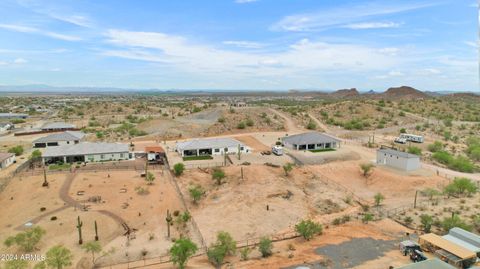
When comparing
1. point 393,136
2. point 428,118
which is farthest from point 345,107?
point 393,136

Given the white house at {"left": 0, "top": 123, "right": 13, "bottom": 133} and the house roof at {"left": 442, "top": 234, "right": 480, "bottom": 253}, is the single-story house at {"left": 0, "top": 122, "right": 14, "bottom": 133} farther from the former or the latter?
the house roof at {"left": 442, "top": 234, "right": 480, "bottom": 253}

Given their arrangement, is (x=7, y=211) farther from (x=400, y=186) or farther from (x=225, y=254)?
(x=400, y=186)

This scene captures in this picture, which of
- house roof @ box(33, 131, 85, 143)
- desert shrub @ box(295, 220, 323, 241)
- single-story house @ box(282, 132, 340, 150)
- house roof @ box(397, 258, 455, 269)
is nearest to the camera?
house roof @ box(397, 258, 455, 269)

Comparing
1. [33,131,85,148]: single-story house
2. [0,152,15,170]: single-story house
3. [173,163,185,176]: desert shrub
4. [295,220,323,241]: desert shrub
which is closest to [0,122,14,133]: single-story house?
[33,131,85,148]: single-story house

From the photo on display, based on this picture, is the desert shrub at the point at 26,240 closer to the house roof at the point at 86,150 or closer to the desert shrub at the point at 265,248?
the desert shrub at the point at 265,248

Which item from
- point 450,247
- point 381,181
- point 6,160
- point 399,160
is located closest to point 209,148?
point 381,181

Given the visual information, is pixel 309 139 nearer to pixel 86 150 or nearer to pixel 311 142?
pixel 311 142
